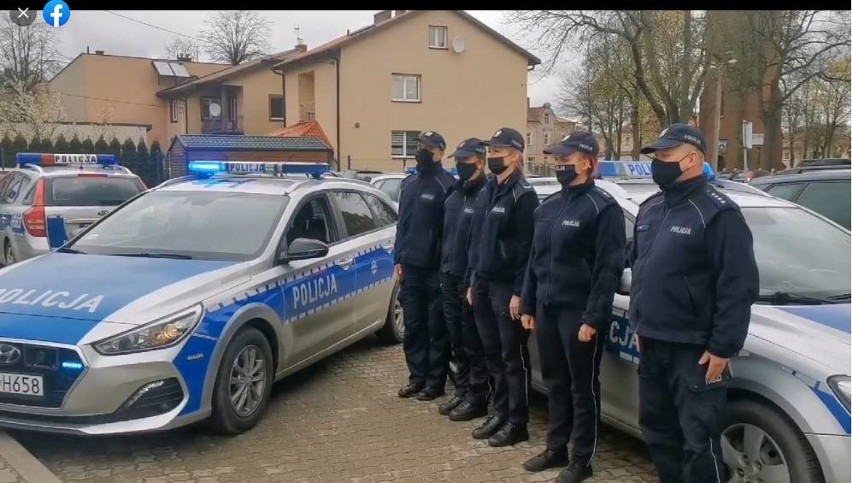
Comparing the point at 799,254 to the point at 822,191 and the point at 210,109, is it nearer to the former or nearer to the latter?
the point at 822,191

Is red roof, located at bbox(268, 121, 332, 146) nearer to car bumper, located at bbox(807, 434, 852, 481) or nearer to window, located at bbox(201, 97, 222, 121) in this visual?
window, located at bbox(201, 97, 222, 121)

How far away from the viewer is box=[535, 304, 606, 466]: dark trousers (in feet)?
12.7

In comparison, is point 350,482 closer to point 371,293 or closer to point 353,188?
point 371,293

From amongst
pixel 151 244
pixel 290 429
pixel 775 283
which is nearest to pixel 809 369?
pixel 775 283

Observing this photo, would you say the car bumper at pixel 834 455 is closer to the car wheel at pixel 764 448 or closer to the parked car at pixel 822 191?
the car wheel at pixel 764 448

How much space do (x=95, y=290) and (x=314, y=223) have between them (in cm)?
185

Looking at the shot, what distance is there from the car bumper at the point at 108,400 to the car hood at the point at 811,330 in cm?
310

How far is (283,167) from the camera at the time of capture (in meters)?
6.55

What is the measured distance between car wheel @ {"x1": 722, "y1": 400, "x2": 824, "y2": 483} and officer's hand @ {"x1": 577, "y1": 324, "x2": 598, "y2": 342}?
28.2 inches

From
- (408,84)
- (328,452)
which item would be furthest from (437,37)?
(328,452)

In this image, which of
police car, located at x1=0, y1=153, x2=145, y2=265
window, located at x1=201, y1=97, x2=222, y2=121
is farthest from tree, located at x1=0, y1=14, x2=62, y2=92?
police car, located at x1=0, y1=153, x2=145, y2=265

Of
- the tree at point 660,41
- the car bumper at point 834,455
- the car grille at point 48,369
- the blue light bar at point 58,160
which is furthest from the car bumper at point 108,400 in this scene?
the tree at point 660,41

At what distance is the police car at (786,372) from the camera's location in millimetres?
3086

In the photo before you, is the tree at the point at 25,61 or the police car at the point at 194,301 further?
the tree at the point at 25,61
